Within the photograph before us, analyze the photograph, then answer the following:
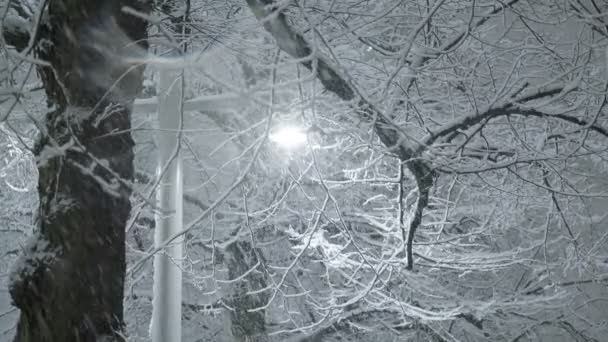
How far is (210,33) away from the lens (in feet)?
16.6

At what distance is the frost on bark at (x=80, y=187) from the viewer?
3469 millimetres

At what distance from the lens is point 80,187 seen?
368 cm

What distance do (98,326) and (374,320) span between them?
Answer: 7.42 meters

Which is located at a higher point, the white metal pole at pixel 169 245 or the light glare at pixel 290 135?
the light glare at pixel 290 135

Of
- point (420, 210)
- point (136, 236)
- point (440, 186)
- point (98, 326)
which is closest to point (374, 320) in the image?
point (440, 186)

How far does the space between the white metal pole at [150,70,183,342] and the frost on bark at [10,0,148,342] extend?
84cm

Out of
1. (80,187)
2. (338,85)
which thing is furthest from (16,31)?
(338,85)

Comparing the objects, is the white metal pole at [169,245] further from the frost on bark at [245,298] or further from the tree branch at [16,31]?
the frost on bark at [245,298]

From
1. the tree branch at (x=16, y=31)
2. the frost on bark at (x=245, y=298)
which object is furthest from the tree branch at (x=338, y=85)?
the frost on bark at (x=245, y=298)

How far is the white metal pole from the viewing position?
15.9 ft

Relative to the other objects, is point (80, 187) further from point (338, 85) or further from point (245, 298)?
point (245, 298)

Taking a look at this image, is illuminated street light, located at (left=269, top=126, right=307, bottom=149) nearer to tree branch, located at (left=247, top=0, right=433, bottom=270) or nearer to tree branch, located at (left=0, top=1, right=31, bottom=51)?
tree branch, located at (left=247, top=0, right=433, bottom=270)

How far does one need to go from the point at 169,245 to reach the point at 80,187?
1341 millimetres

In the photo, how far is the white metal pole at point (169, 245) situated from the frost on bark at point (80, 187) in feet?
2.75
